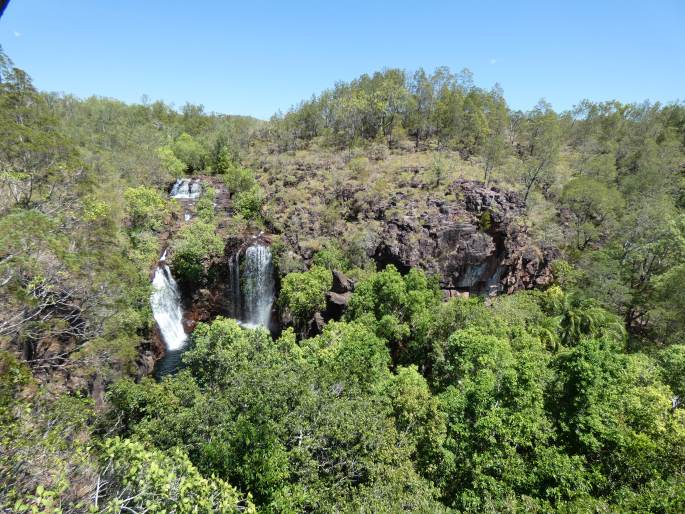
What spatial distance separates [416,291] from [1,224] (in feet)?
76.5

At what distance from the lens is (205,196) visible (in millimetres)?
50000

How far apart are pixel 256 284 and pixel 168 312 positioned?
362 inches

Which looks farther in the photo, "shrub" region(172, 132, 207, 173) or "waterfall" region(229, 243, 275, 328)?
"shrub" region(172, 132, 207, 173)

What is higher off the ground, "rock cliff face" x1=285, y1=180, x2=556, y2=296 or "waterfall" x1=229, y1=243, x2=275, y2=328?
"rock cliff face" x1=285, y1=180, x2=556, y2=296

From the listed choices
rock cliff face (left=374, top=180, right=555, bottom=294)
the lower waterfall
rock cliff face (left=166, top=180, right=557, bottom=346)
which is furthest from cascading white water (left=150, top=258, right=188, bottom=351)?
rock cliff face (left=374, top=180, right=555, bottom=294)

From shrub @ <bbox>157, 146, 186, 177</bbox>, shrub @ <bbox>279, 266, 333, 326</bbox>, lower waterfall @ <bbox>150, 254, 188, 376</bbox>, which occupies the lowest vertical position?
lower waterfall @ <bbox>150, 254, 188, 376</bbox>

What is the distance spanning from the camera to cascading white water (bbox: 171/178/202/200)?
51844 millimetres

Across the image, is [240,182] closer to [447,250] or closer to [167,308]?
[167,308]

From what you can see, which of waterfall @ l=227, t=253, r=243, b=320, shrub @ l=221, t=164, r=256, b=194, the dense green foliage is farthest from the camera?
shrub @ l=221, t=164, r=256, b=194

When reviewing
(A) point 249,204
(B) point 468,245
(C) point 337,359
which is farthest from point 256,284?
(B) point 468,245

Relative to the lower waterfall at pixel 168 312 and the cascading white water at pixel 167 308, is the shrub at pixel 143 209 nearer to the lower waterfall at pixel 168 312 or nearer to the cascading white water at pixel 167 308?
the lower waterfall at pixel 168 312

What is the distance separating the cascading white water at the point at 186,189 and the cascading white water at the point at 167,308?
15.9m

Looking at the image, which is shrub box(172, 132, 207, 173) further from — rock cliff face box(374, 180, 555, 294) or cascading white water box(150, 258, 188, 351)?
rock cliff face box(374, 180, 555, 294)

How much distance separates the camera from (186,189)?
174ft
